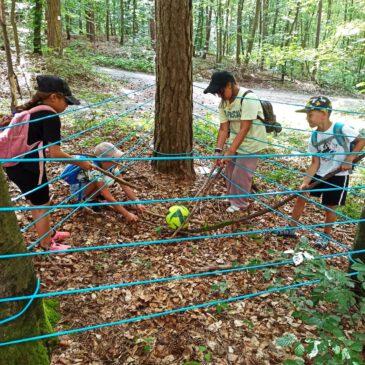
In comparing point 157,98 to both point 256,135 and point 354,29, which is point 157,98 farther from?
point 354,29

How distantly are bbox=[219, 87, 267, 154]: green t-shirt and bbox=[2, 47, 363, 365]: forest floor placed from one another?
36.6 inches

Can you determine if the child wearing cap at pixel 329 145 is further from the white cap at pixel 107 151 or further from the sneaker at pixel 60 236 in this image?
the sneaker at pixel 60 236

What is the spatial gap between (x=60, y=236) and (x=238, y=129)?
2.39 meters

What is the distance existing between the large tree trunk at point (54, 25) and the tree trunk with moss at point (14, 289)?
38.4 ft

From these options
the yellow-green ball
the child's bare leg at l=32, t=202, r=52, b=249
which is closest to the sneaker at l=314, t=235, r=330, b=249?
the yellow-green ball

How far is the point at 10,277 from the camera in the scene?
67.3 inches

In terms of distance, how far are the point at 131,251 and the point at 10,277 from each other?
1804 millimetres

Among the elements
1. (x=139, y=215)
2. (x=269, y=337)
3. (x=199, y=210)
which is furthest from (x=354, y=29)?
(x=269, y=337)

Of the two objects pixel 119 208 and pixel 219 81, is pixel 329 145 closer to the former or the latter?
pixel 219 81

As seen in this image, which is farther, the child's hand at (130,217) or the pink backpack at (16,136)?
the child's hand at (130,217)

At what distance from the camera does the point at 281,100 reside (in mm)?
15070

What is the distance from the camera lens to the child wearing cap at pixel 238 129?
3.76 m

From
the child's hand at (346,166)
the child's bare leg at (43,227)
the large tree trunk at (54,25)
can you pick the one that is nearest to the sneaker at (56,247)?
the child's bare leg at (43,227)

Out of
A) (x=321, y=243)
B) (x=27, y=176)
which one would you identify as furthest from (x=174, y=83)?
(x=321, y=243)
